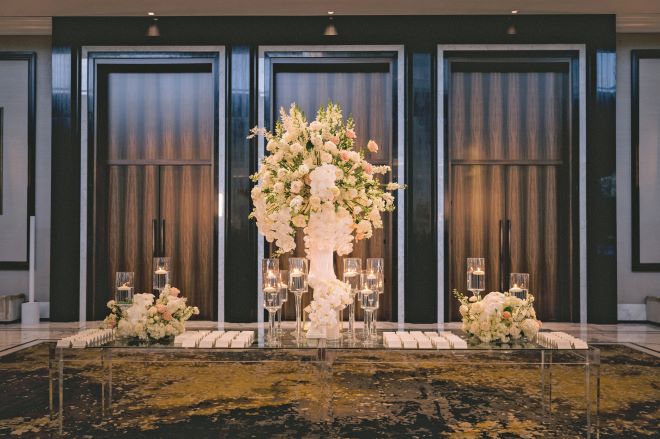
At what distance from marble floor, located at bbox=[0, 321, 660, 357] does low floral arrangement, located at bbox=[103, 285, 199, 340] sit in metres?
2.16

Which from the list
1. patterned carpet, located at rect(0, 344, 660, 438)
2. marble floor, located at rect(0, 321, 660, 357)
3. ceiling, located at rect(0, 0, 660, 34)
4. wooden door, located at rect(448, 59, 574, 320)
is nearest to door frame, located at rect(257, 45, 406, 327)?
ceiling, located at rect(0, 0, 660, 34)

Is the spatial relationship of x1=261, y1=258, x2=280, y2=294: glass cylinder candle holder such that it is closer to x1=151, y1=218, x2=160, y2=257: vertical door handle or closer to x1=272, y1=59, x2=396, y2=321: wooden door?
x1=272, y1=59, x2=396, y2=321: wooden door

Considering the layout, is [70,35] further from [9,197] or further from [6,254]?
[6,254]

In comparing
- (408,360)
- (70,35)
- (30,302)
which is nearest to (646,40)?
(408,360)

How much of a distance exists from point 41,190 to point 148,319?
16.5 feet

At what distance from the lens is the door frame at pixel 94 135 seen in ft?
22.3

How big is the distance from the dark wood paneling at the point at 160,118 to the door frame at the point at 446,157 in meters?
2.72

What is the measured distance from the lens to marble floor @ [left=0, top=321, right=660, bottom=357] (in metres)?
5.58

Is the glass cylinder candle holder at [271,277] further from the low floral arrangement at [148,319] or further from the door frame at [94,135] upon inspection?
the door frame at [94,135]

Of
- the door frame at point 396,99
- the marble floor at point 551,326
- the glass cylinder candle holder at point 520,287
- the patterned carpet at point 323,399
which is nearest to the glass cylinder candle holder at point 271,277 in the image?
the patterned carpet at point 323,399

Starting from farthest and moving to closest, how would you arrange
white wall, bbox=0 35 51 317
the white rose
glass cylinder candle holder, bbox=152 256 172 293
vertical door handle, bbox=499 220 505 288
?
white wall, bbox=0 35 51 317, vertical door handle, bbox=499 220 505 288, glass cylinder candle holder, bbox=152 256 172 293, the white rose

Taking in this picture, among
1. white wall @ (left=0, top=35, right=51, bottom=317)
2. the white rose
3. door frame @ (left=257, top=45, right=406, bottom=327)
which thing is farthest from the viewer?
white wall @ (left=0, top=35, right=51, bottom=317)

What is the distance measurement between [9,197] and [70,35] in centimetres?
208
